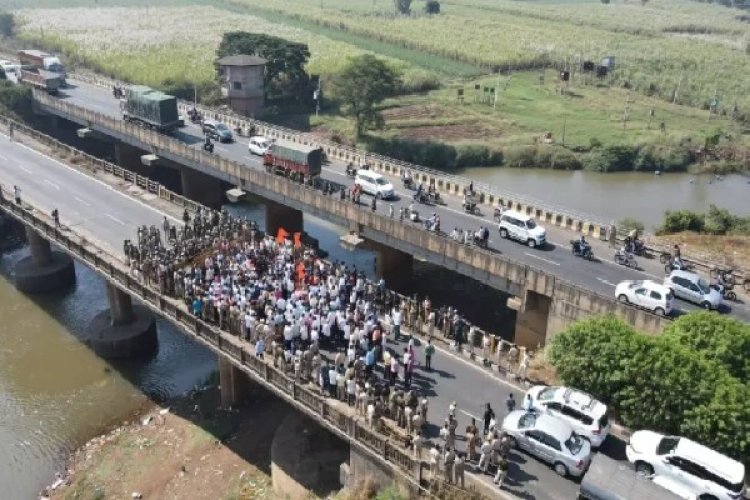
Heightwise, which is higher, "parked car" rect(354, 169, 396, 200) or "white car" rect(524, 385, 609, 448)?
"parked car" rect(354, 169, 396, 200)

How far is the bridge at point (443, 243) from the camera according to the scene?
33531 mm

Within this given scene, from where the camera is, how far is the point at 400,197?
155 ft

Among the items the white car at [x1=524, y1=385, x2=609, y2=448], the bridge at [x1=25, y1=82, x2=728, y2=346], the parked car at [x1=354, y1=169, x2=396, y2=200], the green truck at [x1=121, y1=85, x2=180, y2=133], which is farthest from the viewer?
the green truck at [x1=121, y1=85, x2=180, y2=133]

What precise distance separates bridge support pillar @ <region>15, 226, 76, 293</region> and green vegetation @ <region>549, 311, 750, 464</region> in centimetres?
3424

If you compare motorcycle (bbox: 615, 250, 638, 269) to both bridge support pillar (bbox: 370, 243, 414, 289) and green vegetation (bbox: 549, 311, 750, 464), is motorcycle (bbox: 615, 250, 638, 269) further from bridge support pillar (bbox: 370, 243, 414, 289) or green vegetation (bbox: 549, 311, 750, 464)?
bridge support pillar (bbox: 370, 243, 414, 289)

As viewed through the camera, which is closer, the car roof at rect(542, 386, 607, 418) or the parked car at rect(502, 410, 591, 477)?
the parked car at rect(502, 410, 591, 477)

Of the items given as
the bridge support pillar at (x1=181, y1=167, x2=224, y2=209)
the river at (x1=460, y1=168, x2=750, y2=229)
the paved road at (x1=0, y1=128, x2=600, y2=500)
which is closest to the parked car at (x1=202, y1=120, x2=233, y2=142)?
the bridge support pillar at (x1=181, y1=167, x2=224, y2=209)

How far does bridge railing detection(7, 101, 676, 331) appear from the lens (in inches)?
1260

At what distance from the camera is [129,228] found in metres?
42.6

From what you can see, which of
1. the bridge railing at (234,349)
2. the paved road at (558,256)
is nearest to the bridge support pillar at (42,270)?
the bridge railing at (234,349)

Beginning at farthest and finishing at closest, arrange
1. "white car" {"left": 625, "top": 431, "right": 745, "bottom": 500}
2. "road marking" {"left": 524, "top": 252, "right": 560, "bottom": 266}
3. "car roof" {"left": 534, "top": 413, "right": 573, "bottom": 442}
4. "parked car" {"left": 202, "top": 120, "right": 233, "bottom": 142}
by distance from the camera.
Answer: "parked car" {"left": 202, "top": 120, "right": 233, "bottom": 142}, "road marking" {"left": 524, "top": 252, "right": 560, "bottom": 266}, "car roof" {"left": 534, "top": 413, "right": 573, "bottom": 442}, "white car" {"left": 625, "top": 431, "right": 745, "bottom": 500}

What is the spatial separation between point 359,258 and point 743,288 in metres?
25.3

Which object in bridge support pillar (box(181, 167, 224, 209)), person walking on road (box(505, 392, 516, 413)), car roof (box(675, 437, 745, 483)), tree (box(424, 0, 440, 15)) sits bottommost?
bridge support pillar (box(181, 167, 224, 209))

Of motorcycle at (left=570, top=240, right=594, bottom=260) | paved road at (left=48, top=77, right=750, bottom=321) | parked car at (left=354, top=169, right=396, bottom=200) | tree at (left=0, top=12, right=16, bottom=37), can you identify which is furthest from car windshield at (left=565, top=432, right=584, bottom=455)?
tree at (left=0, top=12, right=16, bottom=37)
